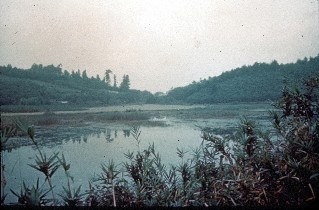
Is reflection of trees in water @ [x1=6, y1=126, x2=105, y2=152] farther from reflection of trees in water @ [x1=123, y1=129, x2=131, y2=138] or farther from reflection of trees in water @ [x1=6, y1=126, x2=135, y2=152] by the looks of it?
reflection of trees in water @ [x1=123, y1=129, x2=131, y2=138]

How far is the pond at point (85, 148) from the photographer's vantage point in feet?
17.9

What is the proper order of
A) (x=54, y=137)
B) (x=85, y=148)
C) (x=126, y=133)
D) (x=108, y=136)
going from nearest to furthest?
(x=85, y=148) < (x=54, y=137) < (x=108, y=136) < (x=126, y=133)

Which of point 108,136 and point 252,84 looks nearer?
point 108,136

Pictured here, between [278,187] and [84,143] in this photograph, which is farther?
[84,143]

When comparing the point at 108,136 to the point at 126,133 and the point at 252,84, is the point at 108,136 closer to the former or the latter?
the point at 126,133

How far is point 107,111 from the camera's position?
1456cm

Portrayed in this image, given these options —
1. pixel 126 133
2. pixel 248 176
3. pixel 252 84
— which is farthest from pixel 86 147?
pixel 252 84

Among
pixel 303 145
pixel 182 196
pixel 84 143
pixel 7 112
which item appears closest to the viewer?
pixel 303 145

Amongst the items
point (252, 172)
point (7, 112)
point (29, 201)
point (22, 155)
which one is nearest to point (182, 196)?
point (252, 172)

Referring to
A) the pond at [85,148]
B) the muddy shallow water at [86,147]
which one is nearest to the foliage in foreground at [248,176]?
the muddy shallow water at [86,147]

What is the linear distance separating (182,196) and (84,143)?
5283 mm

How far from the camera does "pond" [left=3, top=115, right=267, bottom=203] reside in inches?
215

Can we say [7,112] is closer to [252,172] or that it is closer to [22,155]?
[22,155]

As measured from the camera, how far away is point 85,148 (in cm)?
735
